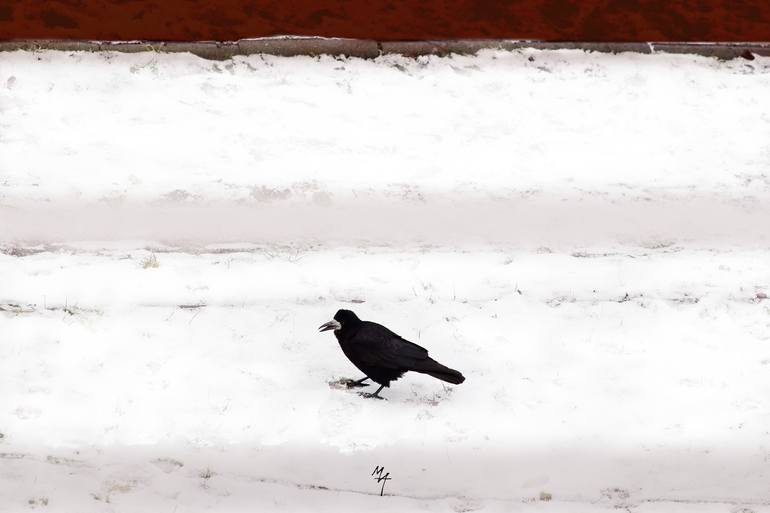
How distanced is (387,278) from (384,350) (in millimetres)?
1760

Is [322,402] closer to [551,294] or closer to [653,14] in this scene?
[551,294]

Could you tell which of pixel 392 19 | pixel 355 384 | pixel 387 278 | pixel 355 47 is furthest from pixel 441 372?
pixel 392 19

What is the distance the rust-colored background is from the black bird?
5.39 metres

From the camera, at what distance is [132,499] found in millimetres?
5551

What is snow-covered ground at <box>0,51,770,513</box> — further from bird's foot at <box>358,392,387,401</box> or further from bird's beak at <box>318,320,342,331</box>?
bird's beak at <box>318,320,342,331</box>

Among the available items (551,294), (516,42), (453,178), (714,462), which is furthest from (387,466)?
(516,42)

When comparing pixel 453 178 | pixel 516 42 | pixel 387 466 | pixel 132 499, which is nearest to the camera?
pixel 132 499

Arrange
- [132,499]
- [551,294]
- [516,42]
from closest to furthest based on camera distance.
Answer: [132,499] → [551,294] → [516,42]

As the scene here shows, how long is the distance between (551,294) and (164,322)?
9.69 feet

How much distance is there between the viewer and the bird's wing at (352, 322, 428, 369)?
6332mm

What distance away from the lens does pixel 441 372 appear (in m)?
6.27
